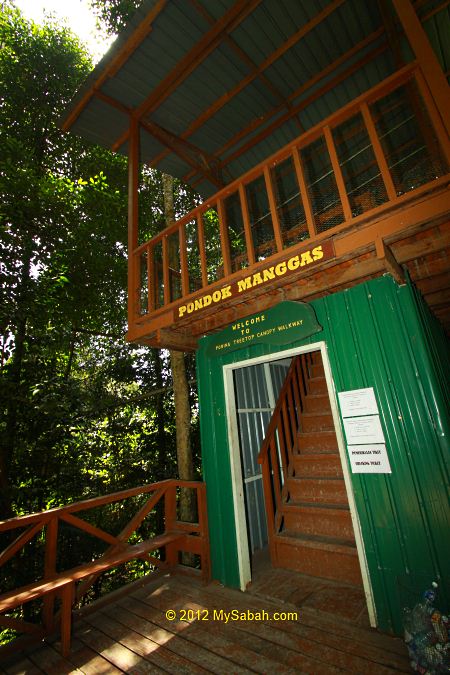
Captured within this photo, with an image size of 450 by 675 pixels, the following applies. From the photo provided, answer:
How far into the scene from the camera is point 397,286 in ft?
11.0

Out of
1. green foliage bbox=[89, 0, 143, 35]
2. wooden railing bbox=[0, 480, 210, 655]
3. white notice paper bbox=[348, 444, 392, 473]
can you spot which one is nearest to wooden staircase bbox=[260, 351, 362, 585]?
wooden railing bbox=[0, 480, 210, 655]

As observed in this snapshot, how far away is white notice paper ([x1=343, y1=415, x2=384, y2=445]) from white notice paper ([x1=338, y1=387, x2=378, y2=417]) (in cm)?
5

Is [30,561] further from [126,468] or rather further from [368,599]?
[368,599]

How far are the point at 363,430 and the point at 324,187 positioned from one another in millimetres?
5599

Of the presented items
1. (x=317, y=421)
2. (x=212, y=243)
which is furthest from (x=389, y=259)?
(x=212, y=243)

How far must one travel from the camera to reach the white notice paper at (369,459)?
10.3ft

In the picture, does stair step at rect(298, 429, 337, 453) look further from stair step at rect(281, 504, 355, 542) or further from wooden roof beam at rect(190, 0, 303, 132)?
wooden roof beam at rect(190, 0, 303, 132)

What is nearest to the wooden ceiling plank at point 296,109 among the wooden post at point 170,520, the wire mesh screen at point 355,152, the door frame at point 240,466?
the wire mesh screen at point 355,152

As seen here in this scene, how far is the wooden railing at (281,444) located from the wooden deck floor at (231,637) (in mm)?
955

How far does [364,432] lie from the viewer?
130 inches

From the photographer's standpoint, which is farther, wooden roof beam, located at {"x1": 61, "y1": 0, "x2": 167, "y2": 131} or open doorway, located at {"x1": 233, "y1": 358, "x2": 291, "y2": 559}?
open doorway, located at {"x1": 233, "y1": 358, "x2": 291, "y2": 559}

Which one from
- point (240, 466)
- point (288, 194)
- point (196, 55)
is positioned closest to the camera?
point (240, 466)

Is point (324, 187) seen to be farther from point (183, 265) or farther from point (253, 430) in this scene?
point (253, 430)

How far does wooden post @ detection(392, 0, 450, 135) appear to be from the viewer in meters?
2.56
